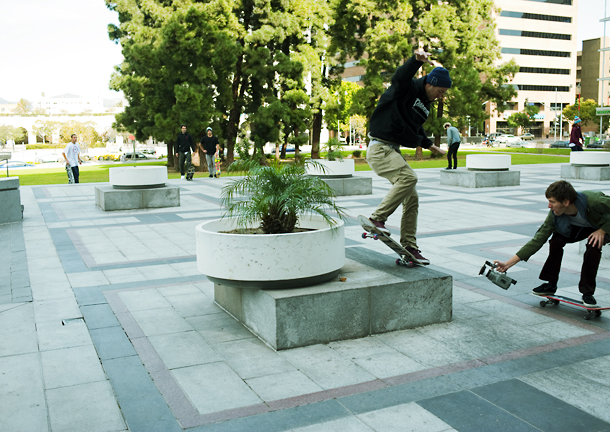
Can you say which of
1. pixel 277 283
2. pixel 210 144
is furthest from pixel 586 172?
pixel 277 283

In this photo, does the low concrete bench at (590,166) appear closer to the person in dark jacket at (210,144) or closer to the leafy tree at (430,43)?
the person in dark jacket at (210,144)

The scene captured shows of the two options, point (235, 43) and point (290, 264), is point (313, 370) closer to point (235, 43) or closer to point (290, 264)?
point (290, 264)

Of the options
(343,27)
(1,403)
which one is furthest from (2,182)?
(343,27)

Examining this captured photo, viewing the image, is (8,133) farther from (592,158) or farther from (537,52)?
(592,158)

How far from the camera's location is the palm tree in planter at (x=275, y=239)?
4418 mm

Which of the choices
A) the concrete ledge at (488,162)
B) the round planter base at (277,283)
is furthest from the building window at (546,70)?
the round planter base at (277,283)

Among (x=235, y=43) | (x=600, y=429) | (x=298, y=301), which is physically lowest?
(x=600, y=429)

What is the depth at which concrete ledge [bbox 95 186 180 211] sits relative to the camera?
42.3 ft

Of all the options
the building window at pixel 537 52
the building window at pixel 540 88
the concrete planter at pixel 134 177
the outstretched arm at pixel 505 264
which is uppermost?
the building window at pixel 537 52

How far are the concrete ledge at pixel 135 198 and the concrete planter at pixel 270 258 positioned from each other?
29.1 ft

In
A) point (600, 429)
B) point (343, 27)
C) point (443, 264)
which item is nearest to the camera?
point (600, 429)

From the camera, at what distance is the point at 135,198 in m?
13.1

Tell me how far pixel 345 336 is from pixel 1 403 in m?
2.43

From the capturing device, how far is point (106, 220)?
1152 centimetres
